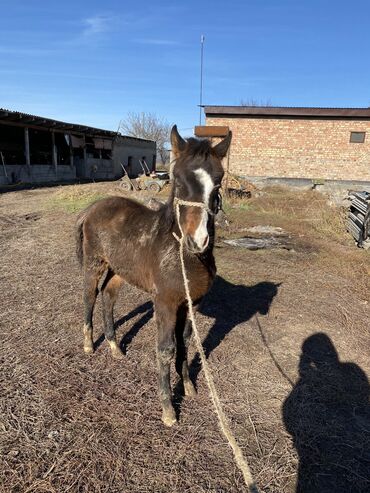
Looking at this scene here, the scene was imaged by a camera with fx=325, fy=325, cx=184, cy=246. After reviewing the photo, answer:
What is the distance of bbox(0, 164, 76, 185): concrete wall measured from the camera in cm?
2223

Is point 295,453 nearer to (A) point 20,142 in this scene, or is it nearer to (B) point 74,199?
(B) point 74,199

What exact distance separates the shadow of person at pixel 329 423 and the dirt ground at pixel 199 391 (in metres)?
0.01

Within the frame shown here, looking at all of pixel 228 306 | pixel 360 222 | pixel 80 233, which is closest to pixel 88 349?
pixel 80 233

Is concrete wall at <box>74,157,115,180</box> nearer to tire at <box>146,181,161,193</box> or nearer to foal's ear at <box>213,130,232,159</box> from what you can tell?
tire at <box>146,181,161,193</box>

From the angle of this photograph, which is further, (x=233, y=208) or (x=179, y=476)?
(x=233, y=208)

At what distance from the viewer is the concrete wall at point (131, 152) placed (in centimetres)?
3400

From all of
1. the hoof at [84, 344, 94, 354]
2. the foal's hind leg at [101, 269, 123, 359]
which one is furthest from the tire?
the hoof at [84, 344, 94, 354]

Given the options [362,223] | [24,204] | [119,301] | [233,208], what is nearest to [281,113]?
[233,208]

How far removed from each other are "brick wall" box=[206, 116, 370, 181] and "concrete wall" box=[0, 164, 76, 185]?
43.4 feet

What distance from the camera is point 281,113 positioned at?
20609mm

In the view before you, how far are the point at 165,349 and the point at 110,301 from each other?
1.49 m

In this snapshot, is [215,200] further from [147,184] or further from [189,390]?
[147,184]

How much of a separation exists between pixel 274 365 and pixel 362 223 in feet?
24.2

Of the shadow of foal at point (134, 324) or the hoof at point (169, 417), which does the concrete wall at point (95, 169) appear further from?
the hoof at point (169, 417)
